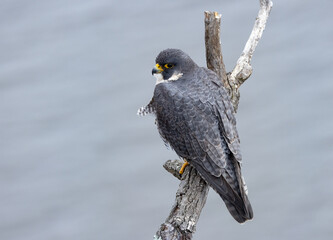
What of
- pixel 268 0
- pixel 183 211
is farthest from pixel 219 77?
pixel 183 211

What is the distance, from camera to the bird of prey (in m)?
4.71

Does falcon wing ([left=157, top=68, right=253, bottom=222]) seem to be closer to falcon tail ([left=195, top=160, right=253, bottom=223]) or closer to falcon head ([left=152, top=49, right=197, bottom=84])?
falcon tail ([left=195, top=160, right=253, bottom=223])

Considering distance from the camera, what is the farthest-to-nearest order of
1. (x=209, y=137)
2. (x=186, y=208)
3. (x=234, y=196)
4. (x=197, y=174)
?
(x=197, y=174)
(x=209, y=137)
(x=234, y=196)
(x=186, y=208)

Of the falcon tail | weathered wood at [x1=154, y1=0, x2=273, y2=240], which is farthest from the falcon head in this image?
the falcon tail

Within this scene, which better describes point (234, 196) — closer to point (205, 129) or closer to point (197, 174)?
point (197, 174)

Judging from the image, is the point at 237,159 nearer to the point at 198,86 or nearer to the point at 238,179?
the point at 238,179

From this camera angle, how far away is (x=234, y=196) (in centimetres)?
468

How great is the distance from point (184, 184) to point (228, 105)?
75 cm

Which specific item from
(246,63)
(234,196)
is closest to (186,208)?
(234,196)

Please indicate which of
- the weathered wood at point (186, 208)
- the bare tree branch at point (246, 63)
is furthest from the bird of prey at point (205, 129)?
the bare tree branch at point (246, 63)

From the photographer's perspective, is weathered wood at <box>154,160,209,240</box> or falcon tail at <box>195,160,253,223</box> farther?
falcon tail at <box>195,160,253,223</box>

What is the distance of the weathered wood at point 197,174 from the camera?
172 inches

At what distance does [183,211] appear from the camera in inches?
178

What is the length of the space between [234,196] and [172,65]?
50.4 inches
